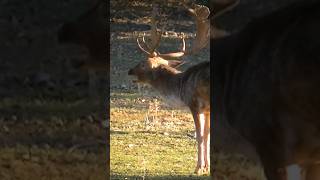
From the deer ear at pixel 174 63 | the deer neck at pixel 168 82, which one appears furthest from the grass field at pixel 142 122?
the deer ear at pixel 174 63

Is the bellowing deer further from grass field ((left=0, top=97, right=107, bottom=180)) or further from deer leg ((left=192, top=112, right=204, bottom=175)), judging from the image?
deer leg ((left=192, top=112, right=204, bottom=175))

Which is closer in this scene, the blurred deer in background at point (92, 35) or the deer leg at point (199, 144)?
the blurred deer in background at point (92, 35)

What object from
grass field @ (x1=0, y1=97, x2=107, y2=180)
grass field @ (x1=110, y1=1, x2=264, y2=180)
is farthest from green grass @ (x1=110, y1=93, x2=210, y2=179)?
grass field @ (x1=0, y1=97, x2=107, y2=180)

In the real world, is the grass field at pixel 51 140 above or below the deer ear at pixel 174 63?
below

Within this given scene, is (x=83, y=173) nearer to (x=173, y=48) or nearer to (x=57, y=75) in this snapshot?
(x=57, y=75)

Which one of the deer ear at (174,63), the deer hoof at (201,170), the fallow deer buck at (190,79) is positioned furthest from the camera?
the deer ear at (174,63)

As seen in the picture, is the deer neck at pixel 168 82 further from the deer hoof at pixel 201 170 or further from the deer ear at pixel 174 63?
the deer hoof at pixel 201 170

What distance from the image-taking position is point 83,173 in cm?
279

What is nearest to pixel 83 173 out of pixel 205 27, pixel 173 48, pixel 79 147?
pixel 79 147

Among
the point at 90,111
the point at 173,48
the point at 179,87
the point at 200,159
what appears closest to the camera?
the point at 90,111

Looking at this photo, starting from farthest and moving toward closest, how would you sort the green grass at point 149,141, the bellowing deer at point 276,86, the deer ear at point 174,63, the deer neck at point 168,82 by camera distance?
the deer ear at point 174,63
the deer neck at point 168,82
the green grass at point 149,141
the bellowing deer at point 276,86

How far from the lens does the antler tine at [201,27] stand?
17.7 ft

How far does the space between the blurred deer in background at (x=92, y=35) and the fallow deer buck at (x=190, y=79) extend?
233 cm

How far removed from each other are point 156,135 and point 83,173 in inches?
121
